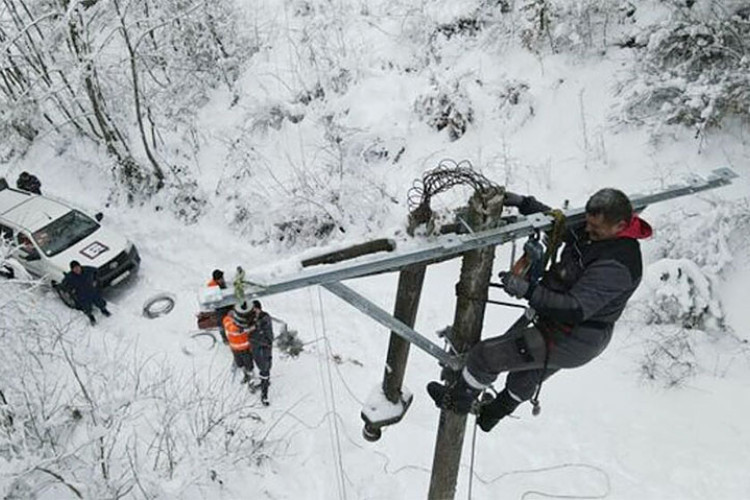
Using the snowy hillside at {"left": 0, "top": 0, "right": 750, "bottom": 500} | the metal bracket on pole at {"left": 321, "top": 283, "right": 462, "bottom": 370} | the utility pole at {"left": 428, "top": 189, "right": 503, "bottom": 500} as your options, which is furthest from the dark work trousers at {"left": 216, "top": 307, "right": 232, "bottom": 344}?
the metal bracket on pole at {"left": 321, "top": 283, "right": 462, "bottom": 370}

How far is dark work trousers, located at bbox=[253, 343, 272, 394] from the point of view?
7.78m

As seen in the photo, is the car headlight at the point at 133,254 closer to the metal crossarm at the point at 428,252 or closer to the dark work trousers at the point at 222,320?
the dark work trousers at the point at 222,320

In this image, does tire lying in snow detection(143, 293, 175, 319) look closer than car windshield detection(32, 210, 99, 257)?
Yes

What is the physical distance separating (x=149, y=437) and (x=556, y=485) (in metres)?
4.82

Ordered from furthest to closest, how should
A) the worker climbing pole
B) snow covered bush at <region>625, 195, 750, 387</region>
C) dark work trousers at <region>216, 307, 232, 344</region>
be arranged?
dark work trousers at <region>216, 307, 232, 344</region>, snow covered bush at <region>625, 195, 750, 387</region>, the worker climbing pole

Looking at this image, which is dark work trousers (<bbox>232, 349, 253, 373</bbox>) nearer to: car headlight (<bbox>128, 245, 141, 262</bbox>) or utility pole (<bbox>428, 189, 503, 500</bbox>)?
car headlight (<bbox>128, 245, 141, 262</bbox>)

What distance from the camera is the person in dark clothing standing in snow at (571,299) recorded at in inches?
134

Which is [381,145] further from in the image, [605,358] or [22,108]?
[22,108]

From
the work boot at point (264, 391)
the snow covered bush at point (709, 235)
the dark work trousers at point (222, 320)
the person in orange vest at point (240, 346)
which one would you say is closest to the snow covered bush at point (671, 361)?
the snow covered bush at point (709, 235)

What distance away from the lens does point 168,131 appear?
1325cm

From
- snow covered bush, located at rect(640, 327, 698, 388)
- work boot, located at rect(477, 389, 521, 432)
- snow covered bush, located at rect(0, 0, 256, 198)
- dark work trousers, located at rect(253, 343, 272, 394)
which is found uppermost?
snow covered bush, located at rect(0, 0, 256, 198)

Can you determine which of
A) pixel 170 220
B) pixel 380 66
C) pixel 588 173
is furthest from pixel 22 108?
pixel 588 173

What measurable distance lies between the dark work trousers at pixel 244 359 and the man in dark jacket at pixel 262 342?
0.24 m

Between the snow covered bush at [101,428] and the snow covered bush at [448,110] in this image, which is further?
the snow covered bush at [448,110]
